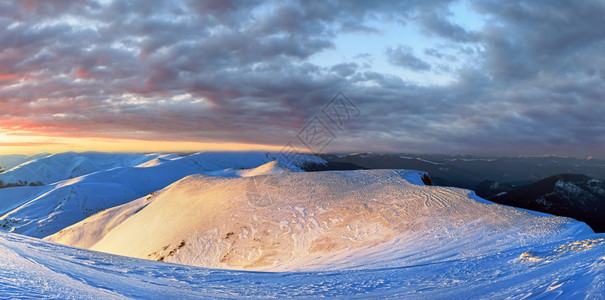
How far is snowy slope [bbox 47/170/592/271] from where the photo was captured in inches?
608

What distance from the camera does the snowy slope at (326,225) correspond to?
15438 millimetres

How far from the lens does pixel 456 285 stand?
7.93 m

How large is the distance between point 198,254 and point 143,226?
16.4 metres

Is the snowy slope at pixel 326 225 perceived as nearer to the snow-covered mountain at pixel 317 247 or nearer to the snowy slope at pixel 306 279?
the snow-covered mountain at pixel 317 247

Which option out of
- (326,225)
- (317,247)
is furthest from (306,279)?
(326,225)

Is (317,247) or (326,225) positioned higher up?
(326,225)

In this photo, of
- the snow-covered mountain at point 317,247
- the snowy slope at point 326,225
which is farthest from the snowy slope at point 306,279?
the snowy slope at point 326,225

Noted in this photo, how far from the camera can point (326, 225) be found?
24.1 metres

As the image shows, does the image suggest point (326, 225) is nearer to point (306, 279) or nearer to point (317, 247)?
point (317, 247)

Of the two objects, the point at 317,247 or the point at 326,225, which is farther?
the point at 326,225

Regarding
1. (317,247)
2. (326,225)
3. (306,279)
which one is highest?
(306,279)

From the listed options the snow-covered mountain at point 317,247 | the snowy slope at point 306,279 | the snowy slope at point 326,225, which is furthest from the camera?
the snowy slope at point 326,225

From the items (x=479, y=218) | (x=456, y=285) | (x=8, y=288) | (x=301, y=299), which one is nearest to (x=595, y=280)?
(x=456, y=285)

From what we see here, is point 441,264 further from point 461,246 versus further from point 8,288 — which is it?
point 8,288
